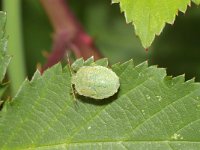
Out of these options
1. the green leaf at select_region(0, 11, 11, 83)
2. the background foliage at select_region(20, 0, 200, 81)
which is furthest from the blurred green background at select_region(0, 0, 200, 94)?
the green leaf at select_region(0, 11, 11, 83)

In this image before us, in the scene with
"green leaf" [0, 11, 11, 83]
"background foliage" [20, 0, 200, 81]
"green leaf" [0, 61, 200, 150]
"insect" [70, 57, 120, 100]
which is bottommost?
"background foliage" [20, 0, 200, 81]

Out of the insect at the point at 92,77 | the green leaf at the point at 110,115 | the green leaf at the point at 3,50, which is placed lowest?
the green leaf at the point at 110,115

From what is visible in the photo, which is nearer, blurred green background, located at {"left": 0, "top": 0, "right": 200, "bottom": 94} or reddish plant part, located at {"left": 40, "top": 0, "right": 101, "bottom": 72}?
reddish plant part, located at {"left": 40, "top": 0, "right": 101, "bottom": 72}

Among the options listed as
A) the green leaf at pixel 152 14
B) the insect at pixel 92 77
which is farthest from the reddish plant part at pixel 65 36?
the green leaf at pixel 152 14

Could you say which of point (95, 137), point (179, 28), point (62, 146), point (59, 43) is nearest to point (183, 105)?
point (95, 137)

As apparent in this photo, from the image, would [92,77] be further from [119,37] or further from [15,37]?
[119,37]

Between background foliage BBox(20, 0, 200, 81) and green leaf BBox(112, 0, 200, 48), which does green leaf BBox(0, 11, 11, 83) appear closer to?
green leaf BBox(112, 0, 200, 48)

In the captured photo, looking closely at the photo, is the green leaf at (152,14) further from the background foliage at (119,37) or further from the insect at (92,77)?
the background foliage at (119,37)
